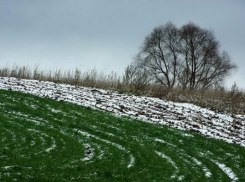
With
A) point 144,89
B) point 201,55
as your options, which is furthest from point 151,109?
point 201,55

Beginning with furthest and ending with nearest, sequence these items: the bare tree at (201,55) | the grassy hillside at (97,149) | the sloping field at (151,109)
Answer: the bare tree at (201,55), the sloping field at (151,109), the grassy hillside at (97,149)

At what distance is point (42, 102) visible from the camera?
65.4 feet

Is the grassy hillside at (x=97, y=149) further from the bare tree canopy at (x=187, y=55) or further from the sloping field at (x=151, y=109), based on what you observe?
the bare tree canopy at (x=187, y=55)

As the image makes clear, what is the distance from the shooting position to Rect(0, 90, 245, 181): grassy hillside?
9.03 metres

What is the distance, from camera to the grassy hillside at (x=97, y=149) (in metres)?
9.03

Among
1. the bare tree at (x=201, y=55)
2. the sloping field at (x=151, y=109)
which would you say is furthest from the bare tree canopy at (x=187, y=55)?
the sloping field at (x=151, y=109)

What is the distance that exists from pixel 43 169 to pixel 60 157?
1.49m

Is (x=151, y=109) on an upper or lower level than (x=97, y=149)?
upper

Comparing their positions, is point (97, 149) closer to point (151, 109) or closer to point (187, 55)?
point (151, 109)

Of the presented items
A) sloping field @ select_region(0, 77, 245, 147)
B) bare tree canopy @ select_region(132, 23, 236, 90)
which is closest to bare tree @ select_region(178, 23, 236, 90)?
bare tree canopy @ select_region(132, 23, 236, 90)

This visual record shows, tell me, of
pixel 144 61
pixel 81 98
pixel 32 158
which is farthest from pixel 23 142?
pixel 144 61

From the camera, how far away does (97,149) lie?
11.8m

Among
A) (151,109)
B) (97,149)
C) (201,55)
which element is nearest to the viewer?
(97,149)

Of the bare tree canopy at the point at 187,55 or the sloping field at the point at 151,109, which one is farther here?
the bare tree canopy at the point at 187,55
